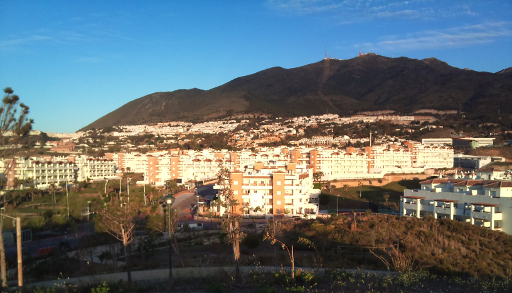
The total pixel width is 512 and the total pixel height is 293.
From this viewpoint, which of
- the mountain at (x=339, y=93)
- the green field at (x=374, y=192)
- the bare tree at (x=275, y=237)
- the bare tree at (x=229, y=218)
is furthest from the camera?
the mountain at (x=339, y=93)

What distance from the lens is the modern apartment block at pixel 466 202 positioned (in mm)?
15664

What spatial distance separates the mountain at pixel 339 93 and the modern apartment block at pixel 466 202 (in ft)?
229

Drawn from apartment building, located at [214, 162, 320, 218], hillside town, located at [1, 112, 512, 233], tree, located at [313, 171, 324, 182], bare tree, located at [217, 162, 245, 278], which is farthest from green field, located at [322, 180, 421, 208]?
bare tree, located at [217, 162, 245, 278]

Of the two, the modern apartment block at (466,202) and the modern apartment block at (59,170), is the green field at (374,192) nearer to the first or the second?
the modern apartment block at (466,202)

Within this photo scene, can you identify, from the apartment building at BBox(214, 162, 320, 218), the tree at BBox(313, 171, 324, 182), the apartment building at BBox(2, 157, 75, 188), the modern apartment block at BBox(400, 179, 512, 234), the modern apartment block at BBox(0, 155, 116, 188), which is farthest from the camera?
the tree at BBox(313, 171, 324, 182)

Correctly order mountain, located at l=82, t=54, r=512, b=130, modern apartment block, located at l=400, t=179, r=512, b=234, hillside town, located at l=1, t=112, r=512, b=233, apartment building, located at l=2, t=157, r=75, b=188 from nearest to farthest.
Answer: modern apartment block, located at l=400, t=179, r=512, b=234
hillside town, located at l=1, t=112, r=512, b=233
apartment building, located at l=2, t=157, r=75, b=188
mountain, located at l=82, t=54, r=512, b=130

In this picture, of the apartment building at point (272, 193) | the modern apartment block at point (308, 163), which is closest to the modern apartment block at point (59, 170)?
the modern apartment block at point (308, 163)

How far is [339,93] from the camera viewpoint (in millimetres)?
126625

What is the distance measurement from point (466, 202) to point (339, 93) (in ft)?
370

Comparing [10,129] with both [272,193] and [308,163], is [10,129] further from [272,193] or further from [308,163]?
[308,163]

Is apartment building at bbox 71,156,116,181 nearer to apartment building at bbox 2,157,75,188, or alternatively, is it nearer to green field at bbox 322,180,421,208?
apartment building at bbox 2,157,75,188

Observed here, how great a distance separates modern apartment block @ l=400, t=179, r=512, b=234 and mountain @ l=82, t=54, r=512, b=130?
69934 mm

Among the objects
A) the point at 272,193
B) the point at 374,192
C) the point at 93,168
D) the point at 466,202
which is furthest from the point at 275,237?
the point at 93,168

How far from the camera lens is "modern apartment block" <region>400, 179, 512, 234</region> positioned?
15.7 metres
